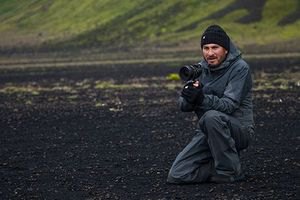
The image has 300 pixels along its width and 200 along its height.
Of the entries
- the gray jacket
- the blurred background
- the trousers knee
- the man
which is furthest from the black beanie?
the blurred background

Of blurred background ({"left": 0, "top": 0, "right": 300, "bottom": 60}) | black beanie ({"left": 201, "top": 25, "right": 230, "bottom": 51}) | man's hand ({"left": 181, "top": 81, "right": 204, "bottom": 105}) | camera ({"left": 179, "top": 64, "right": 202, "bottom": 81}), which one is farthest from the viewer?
blurred background ({"left": 0, "top": 0, "right": 300, "bottom": 60})

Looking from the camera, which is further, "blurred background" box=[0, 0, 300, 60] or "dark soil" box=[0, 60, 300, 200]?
"blurred background" box=[0, 0, 300, 60]

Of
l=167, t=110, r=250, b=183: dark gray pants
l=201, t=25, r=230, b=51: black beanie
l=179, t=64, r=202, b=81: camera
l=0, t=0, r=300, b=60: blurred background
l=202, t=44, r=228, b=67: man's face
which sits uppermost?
l=201, t=25, r=230, b=51: black beanie

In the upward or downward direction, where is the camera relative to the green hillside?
upward

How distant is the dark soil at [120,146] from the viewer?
10.4m

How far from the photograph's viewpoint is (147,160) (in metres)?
13.0

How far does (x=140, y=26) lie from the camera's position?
10012cm

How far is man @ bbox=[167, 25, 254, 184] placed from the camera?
1020 centimetres

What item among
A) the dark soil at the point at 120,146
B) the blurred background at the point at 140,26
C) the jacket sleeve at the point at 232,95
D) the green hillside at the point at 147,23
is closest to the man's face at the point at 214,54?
the jacket sleeve at the point at 232,95

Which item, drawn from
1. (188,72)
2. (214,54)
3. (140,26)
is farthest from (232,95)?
(140,26)

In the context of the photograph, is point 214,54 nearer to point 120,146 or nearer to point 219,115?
point 219,115

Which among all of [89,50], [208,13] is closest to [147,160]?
[89,50]

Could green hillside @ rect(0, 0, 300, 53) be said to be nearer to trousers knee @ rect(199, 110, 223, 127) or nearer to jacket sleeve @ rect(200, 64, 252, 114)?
jacket sleeve @ rect(200, 64, 252, 114)

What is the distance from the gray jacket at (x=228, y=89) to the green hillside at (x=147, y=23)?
6444 cm
